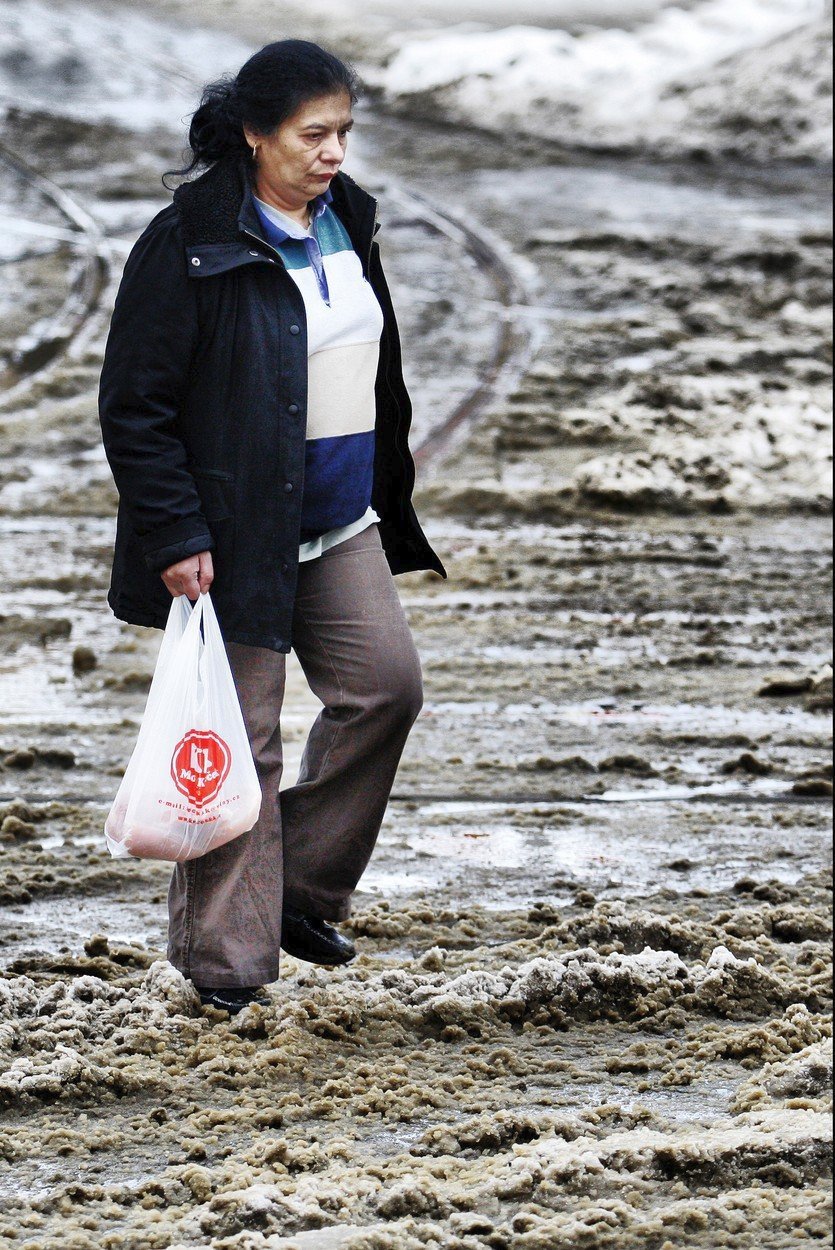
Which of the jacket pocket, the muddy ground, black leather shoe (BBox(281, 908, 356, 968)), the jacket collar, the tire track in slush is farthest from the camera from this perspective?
the tire track in slush

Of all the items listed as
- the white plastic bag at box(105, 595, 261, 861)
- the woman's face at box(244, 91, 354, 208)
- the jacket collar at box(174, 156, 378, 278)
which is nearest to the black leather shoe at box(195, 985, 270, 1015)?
the white plastic bag at box(105, 595, 261, 861)

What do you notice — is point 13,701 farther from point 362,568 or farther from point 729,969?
point 729,969

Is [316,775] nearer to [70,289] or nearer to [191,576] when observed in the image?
[191,576]

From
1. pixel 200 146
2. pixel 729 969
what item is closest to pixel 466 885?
pixel 729 969

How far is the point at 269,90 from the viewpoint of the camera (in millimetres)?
3238

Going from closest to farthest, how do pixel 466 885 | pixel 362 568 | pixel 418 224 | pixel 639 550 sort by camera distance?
pixel 362 568, pixel 466 885, pixel 639 550, pixel 418 224

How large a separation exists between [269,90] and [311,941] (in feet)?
5.58

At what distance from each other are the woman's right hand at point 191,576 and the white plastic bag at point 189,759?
0.02 m

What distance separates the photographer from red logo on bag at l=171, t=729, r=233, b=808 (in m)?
3.25

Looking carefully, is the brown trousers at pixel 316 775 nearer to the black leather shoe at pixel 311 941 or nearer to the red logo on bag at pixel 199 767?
the black leather shoe at pixel 311 941

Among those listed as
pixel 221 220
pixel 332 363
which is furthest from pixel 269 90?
pixel 332 363

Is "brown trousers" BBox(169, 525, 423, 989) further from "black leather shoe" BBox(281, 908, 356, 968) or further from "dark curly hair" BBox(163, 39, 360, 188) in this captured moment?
"dark curly hair" BBox(163, 39, 360, 188)

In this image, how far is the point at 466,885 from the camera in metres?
4.36

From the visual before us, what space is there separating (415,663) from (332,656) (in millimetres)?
169
